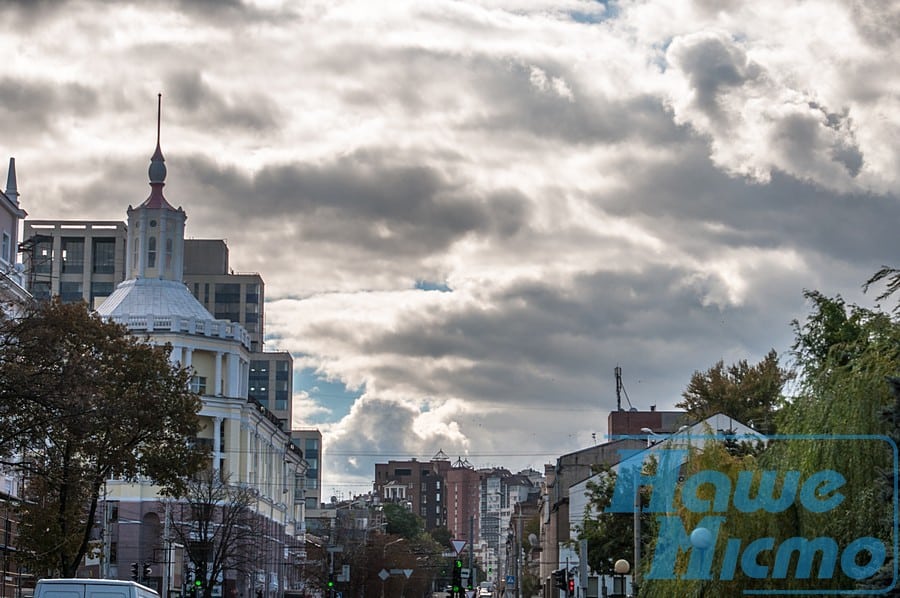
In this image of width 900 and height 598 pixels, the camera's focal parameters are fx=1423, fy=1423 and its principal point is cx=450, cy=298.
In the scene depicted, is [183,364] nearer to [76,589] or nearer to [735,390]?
[735,390]

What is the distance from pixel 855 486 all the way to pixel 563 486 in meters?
84.2

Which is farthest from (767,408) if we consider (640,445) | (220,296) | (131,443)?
(220,296)

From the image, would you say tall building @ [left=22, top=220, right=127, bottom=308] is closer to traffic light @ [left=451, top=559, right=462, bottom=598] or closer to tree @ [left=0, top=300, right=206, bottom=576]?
traffic light @ [left=451, top=559, right=462, bottom=598]

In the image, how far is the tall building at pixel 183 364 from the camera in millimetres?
98562

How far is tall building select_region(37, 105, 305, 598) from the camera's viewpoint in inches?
3880

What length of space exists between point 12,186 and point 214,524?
36527mm

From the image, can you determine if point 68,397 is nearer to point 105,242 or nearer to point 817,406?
point 817,406

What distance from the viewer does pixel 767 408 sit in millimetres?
79000

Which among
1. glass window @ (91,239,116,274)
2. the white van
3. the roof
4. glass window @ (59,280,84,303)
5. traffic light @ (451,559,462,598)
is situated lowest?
the white van

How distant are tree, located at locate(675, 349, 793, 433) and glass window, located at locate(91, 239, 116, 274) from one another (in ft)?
269

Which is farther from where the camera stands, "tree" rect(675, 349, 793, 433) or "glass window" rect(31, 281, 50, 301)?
"tree" rect(675, 349, 793, 433)

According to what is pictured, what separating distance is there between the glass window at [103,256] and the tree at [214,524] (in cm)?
5827

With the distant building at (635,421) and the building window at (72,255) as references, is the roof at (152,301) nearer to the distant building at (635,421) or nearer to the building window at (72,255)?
the distant building at (635,421)

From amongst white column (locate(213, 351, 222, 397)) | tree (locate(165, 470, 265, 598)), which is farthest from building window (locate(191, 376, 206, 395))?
tree (locate(165, 470, 265, 598))
